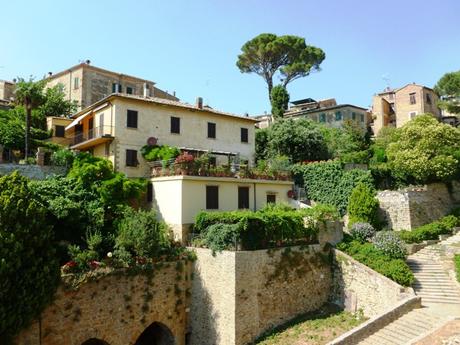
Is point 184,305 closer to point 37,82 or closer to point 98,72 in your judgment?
point 37,82

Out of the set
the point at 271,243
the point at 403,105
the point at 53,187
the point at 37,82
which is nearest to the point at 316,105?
the point at 403,105

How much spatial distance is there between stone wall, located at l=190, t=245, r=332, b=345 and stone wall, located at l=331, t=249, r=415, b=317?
1.40 m

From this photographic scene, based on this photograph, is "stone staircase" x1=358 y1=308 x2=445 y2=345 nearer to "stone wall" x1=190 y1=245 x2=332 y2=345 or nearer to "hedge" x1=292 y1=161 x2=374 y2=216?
"stone wall" x1=190 y1=245 x2=332 y2=345

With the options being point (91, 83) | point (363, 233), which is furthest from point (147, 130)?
point (91, 83)

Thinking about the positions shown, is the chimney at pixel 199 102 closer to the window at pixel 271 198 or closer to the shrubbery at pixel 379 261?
the window at pixel 271 198

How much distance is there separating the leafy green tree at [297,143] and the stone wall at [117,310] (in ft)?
68.1

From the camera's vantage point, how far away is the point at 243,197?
26.4 meters

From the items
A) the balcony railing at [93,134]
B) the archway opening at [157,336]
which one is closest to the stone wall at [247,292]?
the archway opening at [157,336]

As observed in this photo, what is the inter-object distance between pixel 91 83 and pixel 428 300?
45.3 metres

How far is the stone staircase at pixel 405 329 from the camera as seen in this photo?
17.7 meters

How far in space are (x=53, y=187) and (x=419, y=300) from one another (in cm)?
2034

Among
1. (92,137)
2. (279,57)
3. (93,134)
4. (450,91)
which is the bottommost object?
(92,137)

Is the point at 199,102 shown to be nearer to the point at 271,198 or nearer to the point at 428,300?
the point at 271,198

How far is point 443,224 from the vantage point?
95.0 feet
